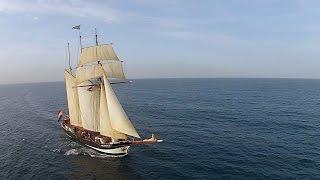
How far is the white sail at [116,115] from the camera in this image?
70688 mm

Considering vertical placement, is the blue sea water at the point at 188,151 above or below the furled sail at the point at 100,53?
below

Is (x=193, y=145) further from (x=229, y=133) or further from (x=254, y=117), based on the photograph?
(x=254, y=117)

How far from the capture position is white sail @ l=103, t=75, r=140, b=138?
232 feet

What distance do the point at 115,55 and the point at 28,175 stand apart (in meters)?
32.6

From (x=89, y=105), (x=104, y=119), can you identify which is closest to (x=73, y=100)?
(x=89, y=105)

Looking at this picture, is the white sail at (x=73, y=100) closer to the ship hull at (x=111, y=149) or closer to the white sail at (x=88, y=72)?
the white sail at (x=88, y=72)

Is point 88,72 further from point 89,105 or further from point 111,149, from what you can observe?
point 111,149

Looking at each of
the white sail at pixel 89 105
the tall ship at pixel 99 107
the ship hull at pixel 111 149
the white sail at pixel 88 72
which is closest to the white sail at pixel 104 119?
the tall ship at pixel 99 107

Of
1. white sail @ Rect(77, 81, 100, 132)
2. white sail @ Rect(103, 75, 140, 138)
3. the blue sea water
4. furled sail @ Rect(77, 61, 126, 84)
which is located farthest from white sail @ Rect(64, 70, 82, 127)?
white sail @ Rect(103, 75, 140, 138)

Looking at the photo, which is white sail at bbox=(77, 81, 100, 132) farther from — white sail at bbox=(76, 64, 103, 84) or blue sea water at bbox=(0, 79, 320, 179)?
blue sea water at bbox=(0, 79, 320, 179)

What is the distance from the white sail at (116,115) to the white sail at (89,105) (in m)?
10.5

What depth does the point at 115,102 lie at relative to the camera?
71688mm

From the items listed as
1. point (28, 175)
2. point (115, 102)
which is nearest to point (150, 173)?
point (115, 102)

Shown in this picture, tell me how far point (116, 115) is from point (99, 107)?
483 inches
